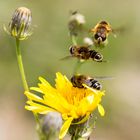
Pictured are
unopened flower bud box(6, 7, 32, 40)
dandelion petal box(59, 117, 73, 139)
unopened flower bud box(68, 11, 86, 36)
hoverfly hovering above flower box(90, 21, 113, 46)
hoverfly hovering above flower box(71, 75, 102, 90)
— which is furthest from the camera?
unopened flower bud box(68, 11, 86, 36)

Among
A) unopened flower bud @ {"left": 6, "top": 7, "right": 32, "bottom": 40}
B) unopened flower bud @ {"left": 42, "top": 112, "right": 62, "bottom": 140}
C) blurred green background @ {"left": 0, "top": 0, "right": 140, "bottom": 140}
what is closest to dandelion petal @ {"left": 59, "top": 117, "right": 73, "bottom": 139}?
unopened flower bud @ {"left": 42, "top": 112, "right": 62, "bottom": 140}

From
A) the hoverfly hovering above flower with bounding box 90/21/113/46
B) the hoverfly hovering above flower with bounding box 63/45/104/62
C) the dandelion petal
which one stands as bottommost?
the dandelion petal

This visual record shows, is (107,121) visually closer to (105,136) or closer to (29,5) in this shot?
(105,136)

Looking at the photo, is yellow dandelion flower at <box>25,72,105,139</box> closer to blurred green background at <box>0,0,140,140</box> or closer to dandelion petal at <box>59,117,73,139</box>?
dandelion petal at <box>59,117,73,139</box>

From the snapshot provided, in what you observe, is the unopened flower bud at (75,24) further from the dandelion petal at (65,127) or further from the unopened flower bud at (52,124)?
the dandelion petal at (65,127)

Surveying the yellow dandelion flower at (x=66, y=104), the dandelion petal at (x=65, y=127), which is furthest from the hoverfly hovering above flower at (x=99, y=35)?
the dandelion petal at (x=65, y=127)

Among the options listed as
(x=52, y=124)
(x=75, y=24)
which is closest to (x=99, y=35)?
(x=75, y=24)

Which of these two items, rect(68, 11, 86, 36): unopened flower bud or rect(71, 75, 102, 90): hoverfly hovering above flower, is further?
rect(68, 11, 86, 36): unopened flower bud
